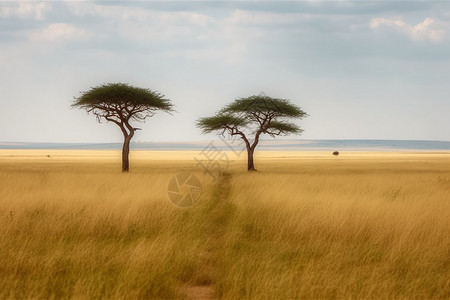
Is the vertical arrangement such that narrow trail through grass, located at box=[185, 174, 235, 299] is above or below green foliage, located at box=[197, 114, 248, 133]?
below

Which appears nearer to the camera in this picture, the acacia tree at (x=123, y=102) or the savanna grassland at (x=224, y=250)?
the savanna grassland at (x=224, y=250)

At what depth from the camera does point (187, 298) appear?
6.73m

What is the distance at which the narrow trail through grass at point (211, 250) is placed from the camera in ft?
23.4

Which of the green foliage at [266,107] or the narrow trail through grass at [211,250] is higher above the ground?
the green foliage at [266,107]

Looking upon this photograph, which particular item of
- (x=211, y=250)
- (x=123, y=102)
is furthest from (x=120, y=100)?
(x=211, y=250)

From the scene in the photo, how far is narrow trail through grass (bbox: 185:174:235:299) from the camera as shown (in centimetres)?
713

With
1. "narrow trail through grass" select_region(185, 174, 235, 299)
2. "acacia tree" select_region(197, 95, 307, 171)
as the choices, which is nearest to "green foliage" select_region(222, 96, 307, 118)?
"acacia tree" select_region(197, 95, 307, 171)

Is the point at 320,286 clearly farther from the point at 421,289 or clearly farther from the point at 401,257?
the point at 401,257

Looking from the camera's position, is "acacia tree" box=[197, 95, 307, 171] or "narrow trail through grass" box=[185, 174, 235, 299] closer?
"narrow trail through grass" box=[185, 174, 235, 299]

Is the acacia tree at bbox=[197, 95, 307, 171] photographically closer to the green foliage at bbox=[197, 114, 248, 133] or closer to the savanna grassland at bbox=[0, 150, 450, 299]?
the green foliage at bbox=[197, 114, 248, 133]

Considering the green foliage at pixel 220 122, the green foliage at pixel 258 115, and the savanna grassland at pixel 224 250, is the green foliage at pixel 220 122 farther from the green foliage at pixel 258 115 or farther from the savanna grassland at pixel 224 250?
the savanna grassland at pixel 224 250

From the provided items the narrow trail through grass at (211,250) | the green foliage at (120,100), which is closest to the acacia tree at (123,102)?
the green foliage at (120,100)

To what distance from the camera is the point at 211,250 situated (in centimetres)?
965

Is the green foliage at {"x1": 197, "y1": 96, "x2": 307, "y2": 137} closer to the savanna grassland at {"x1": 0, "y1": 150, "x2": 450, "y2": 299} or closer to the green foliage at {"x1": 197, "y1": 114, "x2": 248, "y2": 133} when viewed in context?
the green foliage at {"x1": 197, "y1": 114, "x2": 248, "y2": 133}
